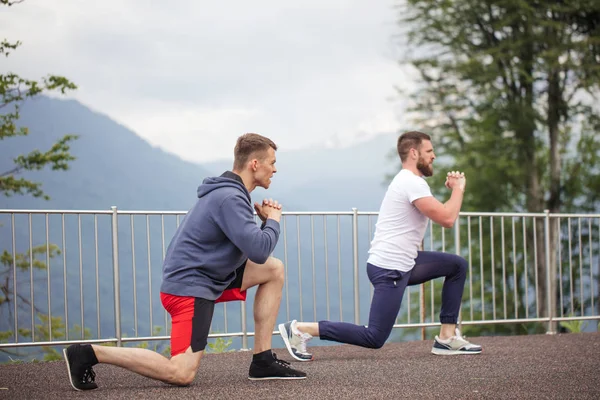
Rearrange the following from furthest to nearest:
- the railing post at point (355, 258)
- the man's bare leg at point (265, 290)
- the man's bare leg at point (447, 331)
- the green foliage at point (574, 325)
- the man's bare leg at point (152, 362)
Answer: the green foliage at point (574, 325) → the railing post at point (355, 258) → the man's bare leg at point (447, 331) → the man's bare leg at point (265, 290) → the man's bare leg at point (152, 362)

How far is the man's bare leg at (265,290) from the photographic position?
4562 mm

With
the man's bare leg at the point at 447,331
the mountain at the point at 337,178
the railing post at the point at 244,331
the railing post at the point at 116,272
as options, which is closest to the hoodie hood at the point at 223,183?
the man's bare leg at the point at 447,331

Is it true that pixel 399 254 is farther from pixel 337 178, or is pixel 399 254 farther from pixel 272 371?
pixel 337 178

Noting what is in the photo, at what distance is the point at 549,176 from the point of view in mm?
23953

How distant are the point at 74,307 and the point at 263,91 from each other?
58244mm

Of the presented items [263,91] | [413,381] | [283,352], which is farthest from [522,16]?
[263,91]

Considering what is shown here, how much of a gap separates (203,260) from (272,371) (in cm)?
86

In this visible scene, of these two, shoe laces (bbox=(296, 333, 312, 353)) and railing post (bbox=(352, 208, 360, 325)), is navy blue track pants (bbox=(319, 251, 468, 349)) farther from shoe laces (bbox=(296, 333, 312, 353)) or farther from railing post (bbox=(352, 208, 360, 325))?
railing post (bbox=(352, 208, 360, 325))

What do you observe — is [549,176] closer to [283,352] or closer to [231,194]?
[283,352]

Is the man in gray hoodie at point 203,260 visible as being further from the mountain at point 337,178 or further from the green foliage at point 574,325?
the mountain at point 337,178

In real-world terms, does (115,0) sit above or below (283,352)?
above

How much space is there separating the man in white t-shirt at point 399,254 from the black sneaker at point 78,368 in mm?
1663

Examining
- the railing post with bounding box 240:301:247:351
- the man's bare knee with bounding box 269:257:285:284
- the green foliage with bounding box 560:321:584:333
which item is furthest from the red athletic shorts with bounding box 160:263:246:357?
the green foliage with bounding box 560:321:584:333

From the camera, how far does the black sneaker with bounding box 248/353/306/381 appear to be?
183 inches
